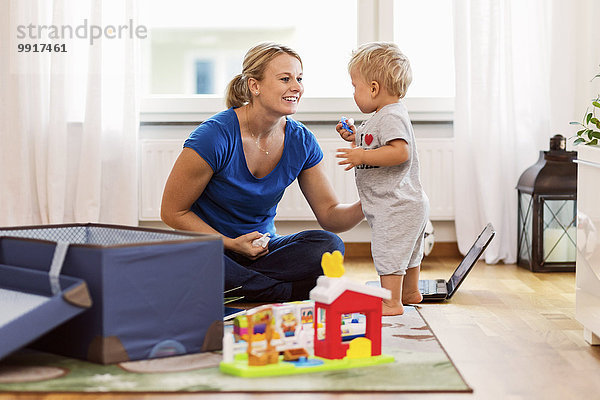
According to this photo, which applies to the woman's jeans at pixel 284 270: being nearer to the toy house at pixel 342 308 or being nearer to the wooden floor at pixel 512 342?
the wooden floor at pixel 512 342

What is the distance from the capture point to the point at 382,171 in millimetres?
2264

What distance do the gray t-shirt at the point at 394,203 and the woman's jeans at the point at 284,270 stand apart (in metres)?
0.25

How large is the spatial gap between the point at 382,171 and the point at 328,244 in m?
0.34

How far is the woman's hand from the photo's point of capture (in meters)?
2.40

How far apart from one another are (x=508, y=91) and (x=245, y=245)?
1.68 meters

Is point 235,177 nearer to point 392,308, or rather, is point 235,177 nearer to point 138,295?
point 392,308

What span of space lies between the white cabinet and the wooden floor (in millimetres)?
70

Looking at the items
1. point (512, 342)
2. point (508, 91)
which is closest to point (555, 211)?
point (508, 91)

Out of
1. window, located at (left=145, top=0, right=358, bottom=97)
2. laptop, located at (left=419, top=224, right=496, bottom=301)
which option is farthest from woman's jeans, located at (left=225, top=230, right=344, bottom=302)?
window, located at (left=145, top=0, right=358, bottom=97)

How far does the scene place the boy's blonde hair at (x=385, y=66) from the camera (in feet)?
7.36

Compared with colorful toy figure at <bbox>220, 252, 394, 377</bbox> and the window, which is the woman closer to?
colorful toy figure at <bbox>220, 252, 394, 377</bbox>

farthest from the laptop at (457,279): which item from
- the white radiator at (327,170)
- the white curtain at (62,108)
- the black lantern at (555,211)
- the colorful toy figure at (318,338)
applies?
the white curtain at (62,108)

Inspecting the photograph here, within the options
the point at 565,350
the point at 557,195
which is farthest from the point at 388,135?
the point at 557,195

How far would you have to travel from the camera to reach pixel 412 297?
2.43 metres
